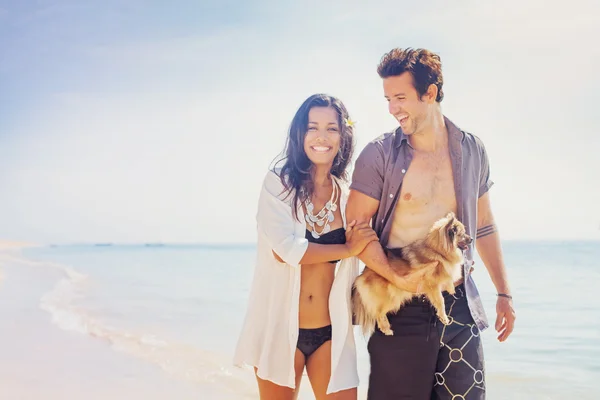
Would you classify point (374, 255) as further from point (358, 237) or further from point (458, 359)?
point (458, 359)

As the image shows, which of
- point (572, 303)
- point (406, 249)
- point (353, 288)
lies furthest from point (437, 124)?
point (572, 303)

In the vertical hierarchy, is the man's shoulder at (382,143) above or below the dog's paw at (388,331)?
above

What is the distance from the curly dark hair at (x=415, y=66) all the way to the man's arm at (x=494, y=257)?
810 mm

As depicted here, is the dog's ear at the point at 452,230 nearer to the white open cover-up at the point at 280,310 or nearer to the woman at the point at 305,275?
the woman at the point at 305,275

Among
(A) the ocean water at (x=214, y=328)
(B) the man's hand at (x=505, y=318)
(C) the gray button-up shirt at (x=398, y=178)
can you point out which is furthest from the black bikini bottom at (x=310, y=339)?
(A) the ocean water at (x=214, y=328)

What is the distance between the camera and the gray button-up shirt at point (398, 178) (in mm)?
3299

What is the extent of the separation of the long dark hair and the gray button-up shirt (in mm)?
203

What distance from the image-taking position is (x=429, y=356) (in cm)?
319

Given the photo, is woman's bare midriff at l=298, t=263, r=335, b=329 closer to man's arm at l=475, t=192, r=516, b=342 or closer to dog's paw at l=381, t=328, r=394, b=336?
dog's paw at l=381, t=328, r=394, b=336

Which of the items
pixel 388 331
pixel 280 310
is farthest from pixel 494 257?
pixel 280 310

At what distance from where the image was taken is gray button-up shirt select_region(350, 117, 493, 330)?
10.8 ft

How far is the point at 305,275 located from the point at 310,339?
347 mm

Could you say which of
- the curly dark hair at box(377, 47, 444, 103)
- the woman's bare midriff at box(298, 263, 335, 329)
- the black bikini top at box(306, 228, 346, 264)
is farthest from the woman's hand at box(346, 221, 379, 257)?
the curly dark hair at box(377, 47, 444, 103)

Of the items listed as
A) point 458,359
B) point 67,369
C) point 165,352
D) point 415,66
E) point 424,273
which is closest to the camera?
point 424,273
